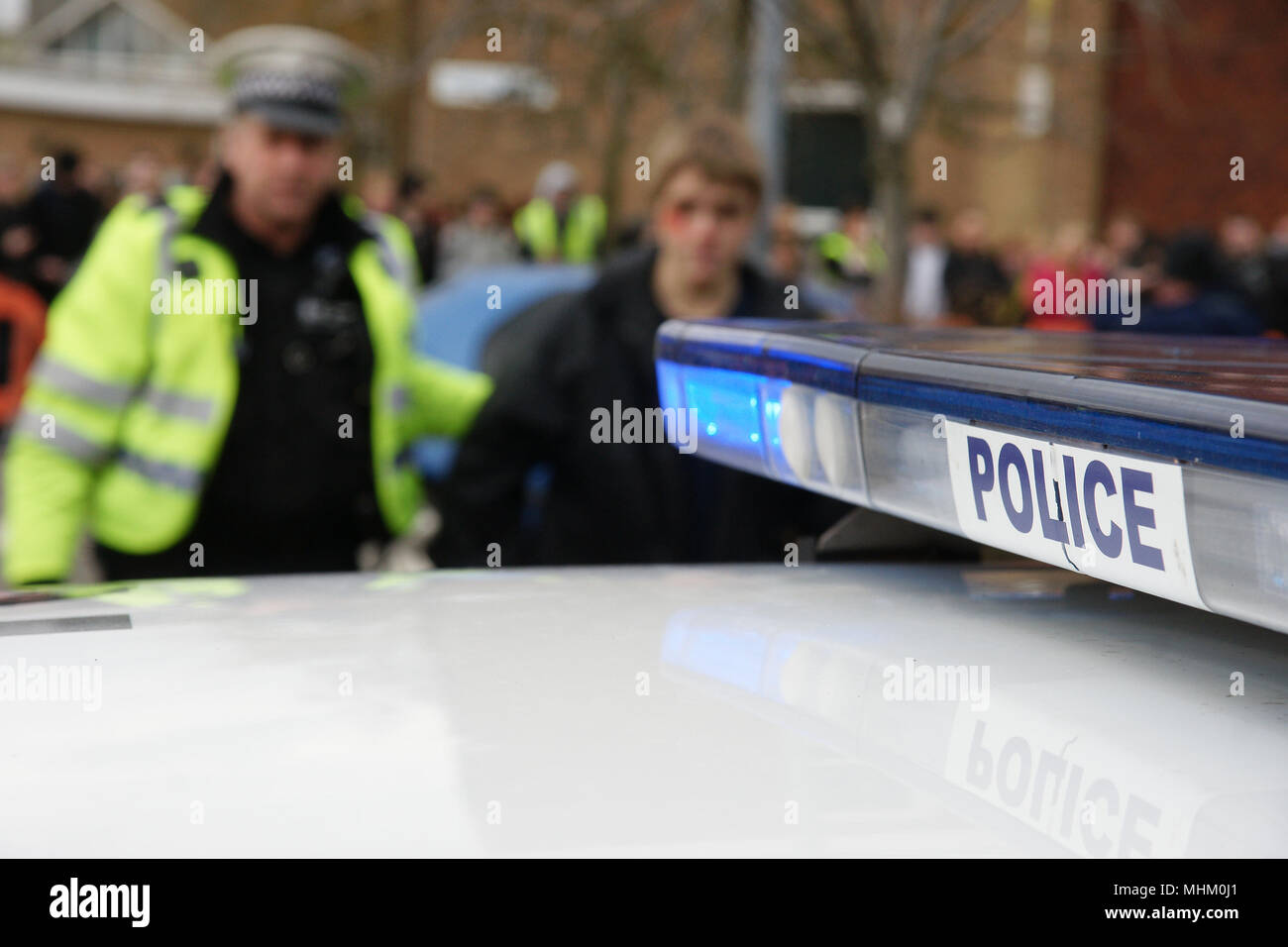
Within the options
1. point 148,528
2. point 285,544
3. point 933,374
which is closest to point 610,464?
point 285,544

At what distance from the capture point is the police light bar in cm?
114

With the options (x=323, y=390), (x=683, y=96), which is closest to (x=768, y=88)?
(x=683, y=96)

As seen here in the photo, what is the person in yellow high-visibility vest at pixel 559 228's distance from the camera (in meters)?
14.5

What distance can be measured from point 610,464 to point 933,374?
2028 mm

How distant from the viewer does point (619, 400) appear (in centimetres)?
359

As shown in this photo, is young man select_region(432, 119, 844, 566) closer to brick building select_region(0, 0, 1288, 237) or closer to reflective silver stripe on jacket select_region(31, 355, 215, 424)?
reflective silver stripe on jacket select_region(31, 355, 215, 424)

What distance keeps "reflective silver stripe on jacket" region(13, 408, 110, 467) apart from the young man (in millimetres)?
865

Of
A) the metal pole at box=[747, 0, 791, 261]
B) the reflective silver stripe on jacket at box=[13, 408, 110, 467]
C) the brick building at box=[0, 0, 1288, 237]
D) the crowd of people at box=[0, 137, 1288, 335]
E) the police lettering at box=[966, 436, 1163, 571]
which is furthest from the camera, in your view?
→ the crowd of people at box=[0, 137, 1288, 335]

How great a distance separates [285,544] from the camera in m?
3.44

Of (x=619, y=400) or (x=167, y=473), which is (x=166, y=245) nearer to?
(x=167, y=473)

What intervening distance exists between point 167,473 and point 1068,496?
2272 millimetres

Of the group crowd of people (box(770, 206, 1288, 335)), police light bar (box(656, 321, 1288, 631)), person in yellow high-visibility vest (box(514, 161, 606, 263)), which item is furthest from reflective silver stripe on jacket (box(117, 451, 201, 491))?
person in yellow high-visibility vest (box(514, 161, 606, 263))
